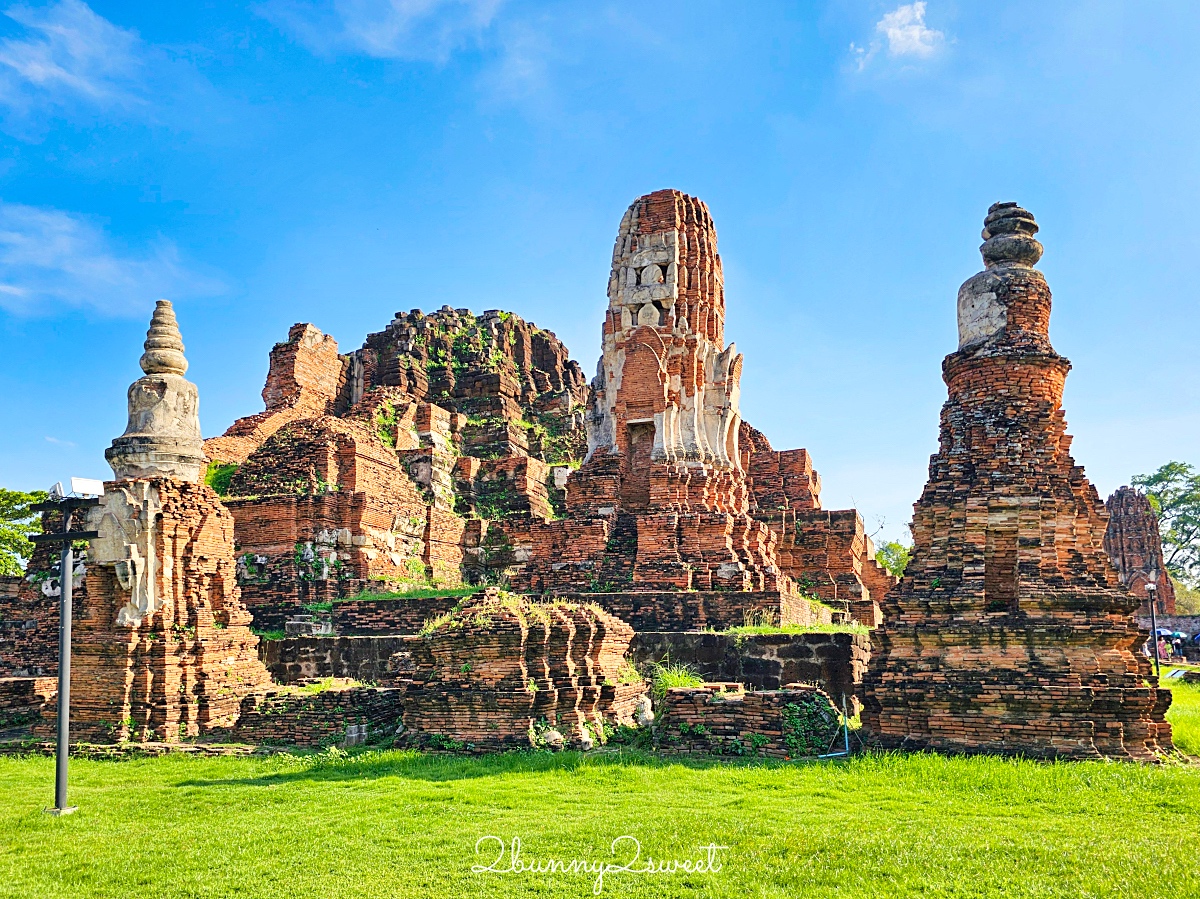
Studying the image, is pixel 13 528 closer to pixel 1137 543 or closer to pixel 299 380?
pixel 299 380

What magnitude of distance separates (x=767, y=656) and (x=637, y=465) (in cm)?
669

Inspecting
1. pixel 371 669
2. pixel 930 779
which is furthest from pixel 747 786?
pixel 371 669

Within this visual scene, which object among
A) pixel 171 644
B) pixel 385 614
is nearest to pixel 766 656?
pixel 385 614

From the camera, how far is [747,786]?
9109mm

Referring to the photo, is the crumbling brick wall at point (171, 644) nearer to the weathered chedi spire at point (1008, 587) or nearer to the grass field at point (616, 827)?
the grass field at point (616, 827)

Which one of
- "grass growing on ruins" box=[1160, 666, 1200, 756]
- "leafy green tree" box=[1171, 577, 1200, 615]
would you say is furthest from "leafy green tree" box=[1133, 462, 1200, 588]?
"grass growing on ruins" box=[1160, 666, 1200, 756]

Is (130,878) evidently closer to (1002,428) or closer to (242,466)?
(1002,428)

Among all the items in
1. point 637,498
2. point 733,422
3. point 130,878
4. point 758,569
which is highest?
point 733,422

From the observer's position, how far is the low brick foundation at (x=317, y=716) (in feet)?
39.7

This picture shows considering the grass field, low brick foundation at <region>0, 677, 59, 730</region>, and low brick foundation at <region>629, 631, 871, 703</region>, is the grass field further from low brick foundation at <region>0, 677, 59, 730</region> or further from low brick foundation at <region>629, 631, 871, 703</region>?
low brick foundation at <region>629, 631, 871, 703</region>

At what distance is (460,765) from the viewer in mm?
10281

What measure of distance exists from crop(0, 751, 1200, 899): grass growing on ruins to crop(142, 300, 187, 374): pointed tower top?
5.68 meters

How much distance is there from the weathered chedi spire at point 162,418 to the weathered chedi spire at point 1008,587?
371 inches

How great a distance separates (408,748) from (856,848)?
19.5ft
